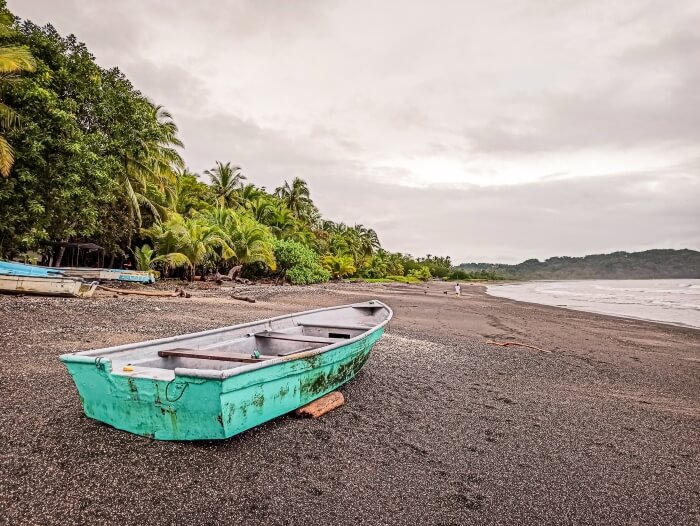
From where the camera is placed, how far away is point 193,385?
3.02m

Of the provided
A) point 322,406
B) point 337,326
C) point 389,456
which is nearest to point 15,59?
point 337,326

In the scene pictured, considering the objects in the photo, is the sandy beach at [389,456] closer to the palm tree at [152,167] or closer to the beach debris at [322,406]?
the beach debris at [322,406]

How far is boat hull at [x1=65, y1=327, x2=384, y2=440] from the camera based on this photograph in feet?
10.1

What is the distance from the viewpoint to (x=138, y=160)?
18078 mm

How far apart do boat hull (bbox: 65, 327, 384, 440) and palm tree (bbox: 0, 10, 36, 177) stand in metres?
10.9

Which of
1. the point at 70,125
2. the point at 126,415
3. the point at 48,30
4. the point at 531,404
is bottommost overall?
the point at 531,404

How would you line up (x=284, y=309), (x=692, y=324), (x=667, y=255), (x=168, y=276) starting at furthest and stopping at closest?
(x=667, y=255) → (x=168, y=276) → (x=692, y=324) → (x=284, y=309)

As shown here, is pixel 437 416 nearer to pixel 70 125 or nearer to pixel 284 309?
pixel 284 309

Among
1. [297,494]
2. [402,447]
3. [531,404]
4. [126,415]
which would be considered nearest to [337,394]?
[402,447]

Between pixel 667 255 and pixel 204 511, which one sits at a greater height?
pixel 667 255

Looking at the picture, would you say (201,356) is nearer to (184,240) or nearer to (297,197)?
(184,240)

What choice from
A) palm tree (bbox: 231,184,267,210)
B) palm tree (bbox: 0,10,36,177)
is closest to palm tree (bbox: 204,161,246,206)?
palm tree (bbox: 231,184,267,210)

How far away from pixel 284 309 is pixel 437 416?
926 cm

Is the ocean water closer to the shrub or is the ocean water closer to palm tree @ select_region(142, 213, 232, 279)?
the shrub
